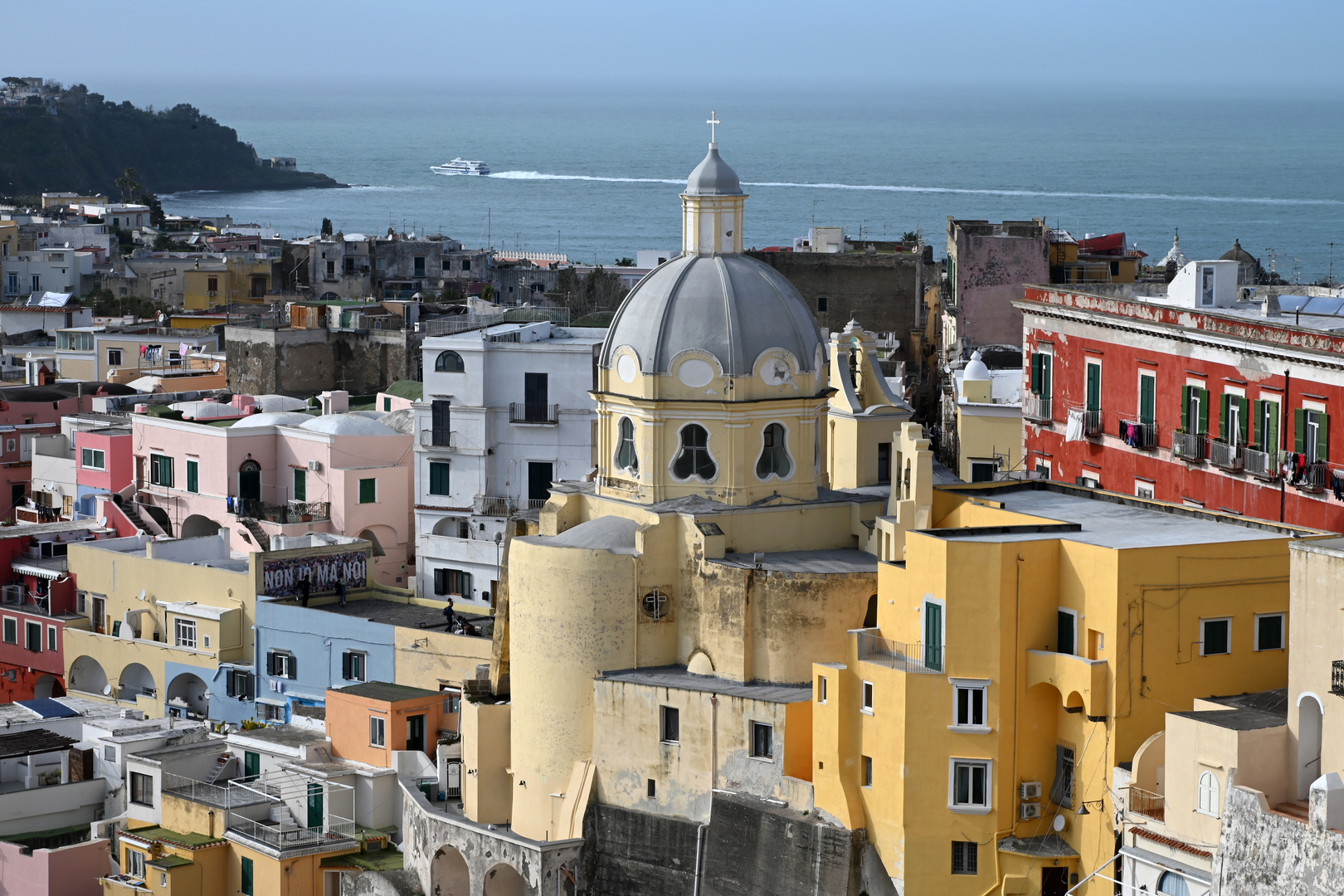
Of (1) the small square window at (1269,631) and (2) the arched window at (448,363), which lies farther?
(2) the arched window at (448,363)

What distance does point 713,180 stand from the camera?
44906 millimetres

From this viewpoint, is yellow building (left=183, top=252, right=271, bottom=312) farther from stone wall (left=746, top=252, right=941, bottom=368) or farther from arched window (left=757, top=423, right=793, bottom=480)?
arched window (left=757, top=423, right=793, bottom=480)

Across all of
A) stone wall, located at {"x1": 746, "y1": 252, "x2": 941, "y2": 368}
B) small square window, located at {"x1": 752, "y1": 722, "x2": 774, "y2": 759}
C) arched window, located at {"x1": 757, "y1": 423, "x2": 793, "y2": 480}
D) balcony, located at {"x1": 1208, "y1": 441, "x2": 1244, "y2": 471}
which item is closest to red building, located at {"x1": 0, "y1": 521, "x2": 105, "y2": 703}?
arched window, located at {"x1": 757, "y1": 423, "x2": 793, "y2": 480}

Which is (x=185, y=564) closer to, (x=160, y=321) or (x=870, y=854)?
(x=870, y=854)

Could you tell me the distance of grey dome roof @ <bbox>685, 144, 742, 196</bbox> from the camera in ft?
147

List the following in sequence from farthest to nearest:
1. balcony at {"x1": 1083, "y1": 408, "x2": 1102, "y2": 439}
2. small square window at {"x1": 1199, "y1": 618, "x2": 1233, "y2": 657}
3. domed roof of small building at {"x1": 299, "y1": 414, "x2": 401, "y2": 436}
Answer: domed roof of small building at {"x1": 299, "y1": 414, "x2": 401, "y2": 436}, balcony at {"x1": 1083, "y1": 408, "x2": 1102, "y2": 439}, small square window at {"x1": 1199, "y1": 618, "x2": 1233, "y2": 657}

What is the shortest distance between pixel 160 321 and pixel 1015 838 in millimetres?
60193

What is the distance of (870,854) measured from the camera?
124 feet

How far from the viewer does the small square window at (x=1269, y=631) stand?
121ft

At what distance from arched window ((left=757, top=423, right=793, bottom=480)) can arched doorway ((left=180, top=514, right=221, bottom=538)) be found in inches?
913

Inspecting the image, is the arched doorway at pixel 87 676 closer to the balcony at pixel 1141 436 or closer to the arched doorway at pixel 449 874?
the arched doorway at pixel 449 874

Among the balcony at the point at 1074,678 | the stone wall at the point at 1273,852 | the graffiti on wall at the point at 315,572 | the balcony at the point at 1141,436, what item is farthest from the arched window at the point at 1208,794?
the graffiti on wall at the point at 315,572

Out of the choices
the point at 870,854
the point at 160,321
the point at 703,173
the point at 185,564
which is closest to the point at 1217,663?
the point at 870,854

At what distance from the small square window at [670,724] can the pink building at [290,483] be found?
70.4 ft
